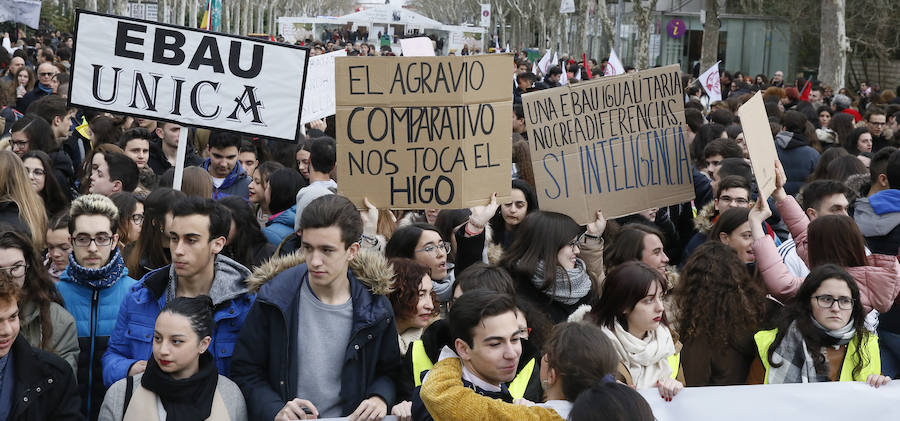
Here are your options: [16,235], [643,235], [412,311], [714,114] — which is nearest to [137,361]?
[16,235]

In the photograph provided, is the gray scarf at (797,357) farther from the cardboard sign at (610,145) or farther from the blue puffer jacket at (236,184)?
the blue puffer jacket at (236,184)

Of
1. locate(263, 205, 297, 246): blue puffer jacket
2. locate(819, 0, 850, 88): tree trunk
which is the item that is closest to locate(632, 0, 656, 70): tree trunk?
locate(819, 0, 850, 88): tree trunk

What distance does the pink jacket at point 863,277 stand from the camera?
15.4ft

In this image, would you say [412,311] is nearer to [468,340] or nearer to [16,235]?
[468,340]

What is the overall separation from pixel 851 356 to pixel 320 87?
649 cm

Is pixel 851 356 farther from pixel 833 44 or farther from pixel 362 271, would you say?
pixel 833 44

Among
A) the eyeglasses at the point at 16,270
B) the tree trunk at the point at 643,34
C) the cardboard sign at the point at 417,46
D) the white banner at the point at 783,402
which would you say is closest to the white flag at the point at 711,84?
the cardboard sign at the point at 417,46

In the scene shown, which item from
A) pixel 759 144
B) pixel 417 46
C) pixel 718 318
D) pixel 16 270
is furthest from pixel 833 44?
pixel 16 270

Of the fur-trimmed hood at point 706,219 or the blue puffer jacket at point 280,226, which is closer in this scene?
the blue puffer jacket at point 280,226

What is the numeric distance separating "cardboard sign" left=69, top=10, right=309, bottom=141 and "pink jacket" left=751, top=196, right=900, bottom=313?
2633 millimetres

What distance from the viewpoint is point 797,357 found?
421 cm

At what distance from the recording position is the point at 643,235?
531cm

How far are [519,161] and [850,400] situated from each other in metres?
4.08

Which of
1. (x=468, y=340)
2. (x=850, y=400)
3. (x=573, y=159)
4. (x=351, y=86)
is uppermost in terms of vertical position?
(x=351, y=86)
